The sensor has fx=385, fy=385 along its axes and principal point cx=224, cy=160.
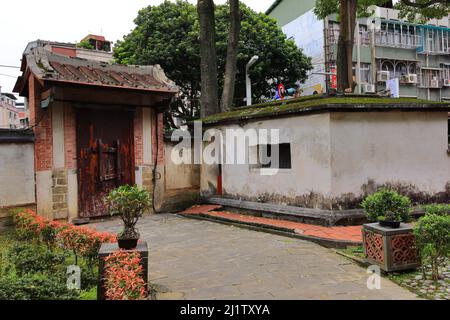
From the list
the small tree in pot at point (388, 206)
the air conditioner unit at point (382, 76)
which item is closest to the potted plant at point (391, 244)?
the small tree in pot at point (388, 206)

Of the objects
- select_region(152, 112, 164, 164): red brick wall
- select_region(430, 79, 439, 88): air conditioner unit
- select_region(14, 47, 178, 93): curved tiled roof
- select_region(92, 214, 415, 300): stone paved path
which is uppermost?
select_region(430, 79, 439, 88): air conditioner unit

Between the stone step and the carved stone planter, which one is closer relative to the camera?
the carved stone planter

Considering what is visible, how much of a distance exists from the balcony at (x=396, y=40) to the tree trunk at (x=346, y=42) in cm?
1681

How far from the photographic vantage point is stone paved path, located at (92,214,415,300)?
4.85m

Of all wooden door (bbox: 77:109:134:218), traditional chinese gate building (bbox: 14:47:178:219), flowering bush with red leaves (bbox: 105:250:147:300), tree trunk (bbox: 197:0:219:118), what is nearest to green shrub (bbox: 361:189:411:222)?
flowering bush with red leaves (bbox: 105:250:147:300)

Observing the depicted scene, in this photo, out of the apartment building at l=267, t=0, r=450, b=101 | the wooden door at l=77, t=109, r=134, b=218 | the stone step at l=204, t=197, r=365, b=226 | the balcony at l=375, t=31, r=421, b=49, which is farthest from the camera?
the balcony at l=375, t=31, r=421, b=49

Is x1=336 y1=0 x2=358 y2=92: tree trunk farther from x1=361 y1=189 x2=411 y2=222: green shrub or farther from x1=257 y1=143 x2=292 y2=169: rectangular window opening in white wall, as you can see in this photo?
x1=361 y1=189 x2=411 y2=222: green shrub

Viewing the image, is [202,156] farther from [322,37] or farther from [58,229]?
[322,37]

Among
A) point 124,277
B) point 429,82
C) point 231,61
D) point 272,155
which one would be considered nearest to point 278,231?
point 272,155

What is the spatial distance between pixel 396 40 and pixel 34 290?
102ft

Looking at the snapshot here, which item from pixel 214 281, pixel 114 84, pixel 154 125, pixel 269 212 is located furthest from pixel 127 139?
pixel 214 281

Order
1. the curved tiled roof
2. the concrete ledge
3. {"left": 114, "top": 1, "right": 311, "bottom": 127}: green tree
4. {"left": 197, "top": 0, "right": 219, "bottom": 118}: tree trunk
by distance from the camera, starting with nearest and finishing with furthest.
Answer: the concrete ledge
the curved tiled roof
{"left": 197, "top": 0, "right": 219, "bottom": 118}: tree trunk
{"left": 114, "top": 1, "right": 311, "bottom": 127}: green tree

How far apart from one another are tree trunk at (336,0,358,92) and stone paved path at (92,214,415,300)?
726 centimetres

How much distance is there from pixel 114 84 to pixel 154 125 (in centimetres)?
203
